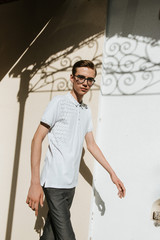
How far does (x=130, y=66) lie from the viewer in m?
2.85

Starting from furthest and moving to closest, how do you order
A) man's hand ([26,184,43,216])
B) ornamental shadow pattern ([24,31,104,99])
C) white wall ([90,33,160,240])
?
ornamental shadow pattern ([24,31,104,99])
white wall ([90,33,160,240])
man's hand ([26,184,43,216])

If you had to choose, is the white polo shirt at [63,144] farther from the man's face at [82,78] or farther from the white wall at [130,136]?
the white wall at [130,136]

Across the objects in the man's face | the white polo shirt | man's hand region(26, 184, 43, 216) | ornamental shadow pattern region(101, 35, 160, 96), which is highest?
ornamental shadow pattern region(101, 35, 160, 96)

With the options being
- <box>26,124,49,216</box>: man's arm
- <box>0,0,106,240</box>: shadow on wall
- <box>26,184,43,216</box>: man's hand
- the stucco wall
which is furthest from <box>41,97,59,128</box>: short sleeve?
<box>0,0,106,240</box>: shadow on wall

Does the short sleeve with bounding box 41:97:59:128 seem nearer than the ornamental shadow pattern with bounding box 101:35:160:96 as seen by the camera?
Yes

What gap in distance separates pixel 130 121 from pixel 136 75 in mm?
534

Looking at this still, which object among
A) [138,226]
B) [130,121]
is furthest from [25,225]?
[130,121]

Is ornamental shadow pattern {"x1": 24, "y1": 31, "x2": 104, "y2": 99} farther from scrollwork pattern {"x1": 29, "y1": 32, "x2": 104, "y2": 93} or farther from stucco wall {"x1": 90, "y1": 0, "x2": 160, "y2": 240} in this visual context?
stucco wall {"x1": 90, "y1": 0, "x2": 160, "y2": 240}

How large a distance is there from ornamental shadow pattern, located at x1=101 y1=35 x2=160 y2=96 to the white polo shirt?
859mm

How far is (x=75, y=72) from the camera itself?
7.15 ft

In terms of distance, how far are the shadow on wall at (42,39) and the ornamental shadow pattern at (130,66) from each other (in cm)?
18

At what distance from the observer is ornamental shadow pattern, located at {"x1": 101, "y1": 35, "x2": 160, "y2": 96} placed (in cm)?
272

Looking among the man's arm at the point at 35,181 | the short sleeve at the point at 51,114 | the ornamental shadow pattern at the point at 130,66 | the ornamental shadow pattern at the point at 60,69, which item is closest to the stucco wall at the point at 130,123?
the ornamental shadow pattern at the point at 130,66

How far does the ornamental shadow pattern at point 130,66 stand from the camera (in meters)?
2.72
